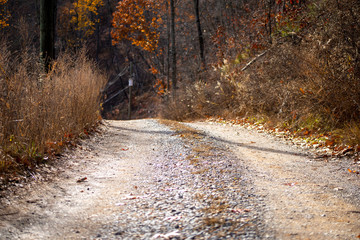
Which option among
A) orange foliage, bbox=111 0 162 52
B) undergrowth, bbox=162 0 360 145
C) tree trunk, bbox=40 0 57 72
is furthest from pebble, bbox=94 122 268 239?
orange foliage, bbox=111 0 162 52

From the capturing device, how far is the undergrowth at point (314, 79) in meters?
7.26

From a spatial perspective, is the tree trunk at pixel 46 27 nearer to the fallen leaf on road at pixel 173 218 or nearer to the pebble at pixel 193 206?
the pebble at pixel 193 206

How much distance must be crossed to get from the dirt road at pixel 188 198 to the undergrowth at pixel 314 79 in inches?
57.4

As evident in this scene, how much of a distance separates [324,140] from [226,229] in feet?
16.0

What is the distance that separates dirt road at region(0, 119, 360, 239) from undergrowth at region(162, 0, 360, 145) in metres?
1.46

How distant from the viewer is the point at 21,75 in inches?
197

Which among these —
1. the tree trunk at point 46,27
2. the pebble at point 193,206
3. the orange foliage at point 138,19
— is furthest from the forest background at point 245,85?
the orange foliage at point 138,19

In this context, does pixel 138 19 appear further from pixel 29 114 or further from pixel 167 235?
pixel 167 235

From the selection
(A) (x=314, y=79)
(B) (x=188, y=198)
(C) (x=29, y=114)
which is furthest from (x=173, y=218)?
(A) (x=314, y=79)

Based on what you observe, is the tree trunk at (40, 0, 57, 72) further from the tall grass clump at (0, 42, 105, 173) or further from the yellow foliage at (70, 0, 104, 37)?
the yellow foliage at (70, 0, 104, 37)

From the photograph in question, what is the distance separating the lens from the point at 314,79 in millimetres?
7957

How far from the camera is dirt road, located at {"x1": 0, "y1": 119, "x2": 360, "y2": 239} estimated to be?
9.85ft

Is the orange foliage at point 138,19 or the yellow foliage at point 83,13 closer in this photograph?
the orange foliage at point 138,19

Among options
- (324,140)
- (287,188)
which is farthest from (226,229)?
(324,140)
